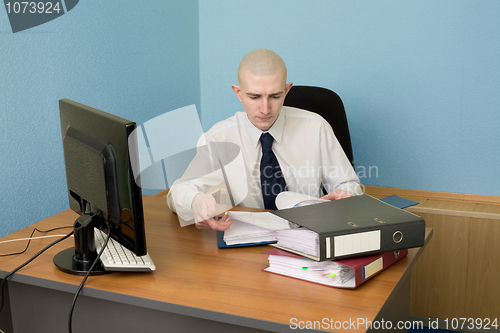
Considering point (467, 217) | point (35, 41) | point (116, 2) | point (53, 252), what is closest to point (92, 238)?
point (53, 252)

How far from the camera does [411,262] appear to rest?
117cm

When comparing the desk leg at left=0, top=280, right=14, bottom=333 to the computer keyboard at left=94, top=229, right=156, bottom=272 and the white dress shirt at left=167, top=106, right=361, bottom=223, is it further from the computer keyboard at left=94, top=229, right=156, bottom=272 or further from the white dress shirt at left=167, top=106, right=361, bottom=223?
the white dress shirt at left=167, top=106, right=361, bottom=223

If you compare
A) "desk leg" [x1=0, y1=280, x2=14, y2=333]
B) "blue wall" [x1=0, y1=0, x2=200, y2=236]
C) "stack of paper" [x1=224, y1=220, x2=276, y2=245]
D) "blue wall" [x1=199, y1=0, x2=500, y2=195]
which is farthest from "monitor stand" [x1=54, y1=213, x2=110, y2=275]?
"blue wall" [x1=199, y1=0, x2=500, y2=195]

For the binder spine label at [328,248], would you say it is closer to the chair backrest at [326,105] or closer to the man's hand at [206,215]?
the man's hand at [206,215]

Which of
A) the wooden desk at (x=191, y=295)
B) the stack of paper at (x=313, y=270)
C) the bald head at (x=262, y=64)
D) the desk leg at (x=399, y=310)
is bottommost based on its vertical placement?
the desk leg at (x=399, y=310)

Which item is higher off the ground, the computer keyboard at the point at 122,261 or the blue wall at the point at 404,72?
the blue wall at the point at 404,72

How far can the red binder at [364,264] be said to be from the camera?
1.01 metres

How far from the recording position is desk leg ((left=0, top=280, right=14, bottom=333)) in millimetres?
1269

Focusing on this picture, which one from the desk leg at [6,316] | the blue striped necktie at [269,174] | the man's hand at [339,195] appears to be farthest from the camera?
the blue striped necktie at [269,174]

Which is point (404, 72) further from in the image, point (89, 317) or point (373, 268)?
point (89, 317)

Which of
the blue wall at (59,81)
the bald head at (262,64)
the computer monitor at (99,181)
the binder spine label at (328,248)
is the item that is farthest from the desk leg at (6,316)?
the bald head at (262,64)

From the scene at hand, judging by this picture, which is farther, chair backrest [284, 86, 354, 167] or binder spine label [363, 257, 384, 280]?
chair backrest [284, 86, 354, 167]

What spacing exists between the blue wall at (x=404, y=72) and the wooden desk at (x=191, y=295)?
4.28 feet

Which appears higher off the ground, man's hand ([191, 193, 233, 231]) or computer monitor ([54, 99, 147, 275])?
computer monitor ([54, 99, 147, 275])
